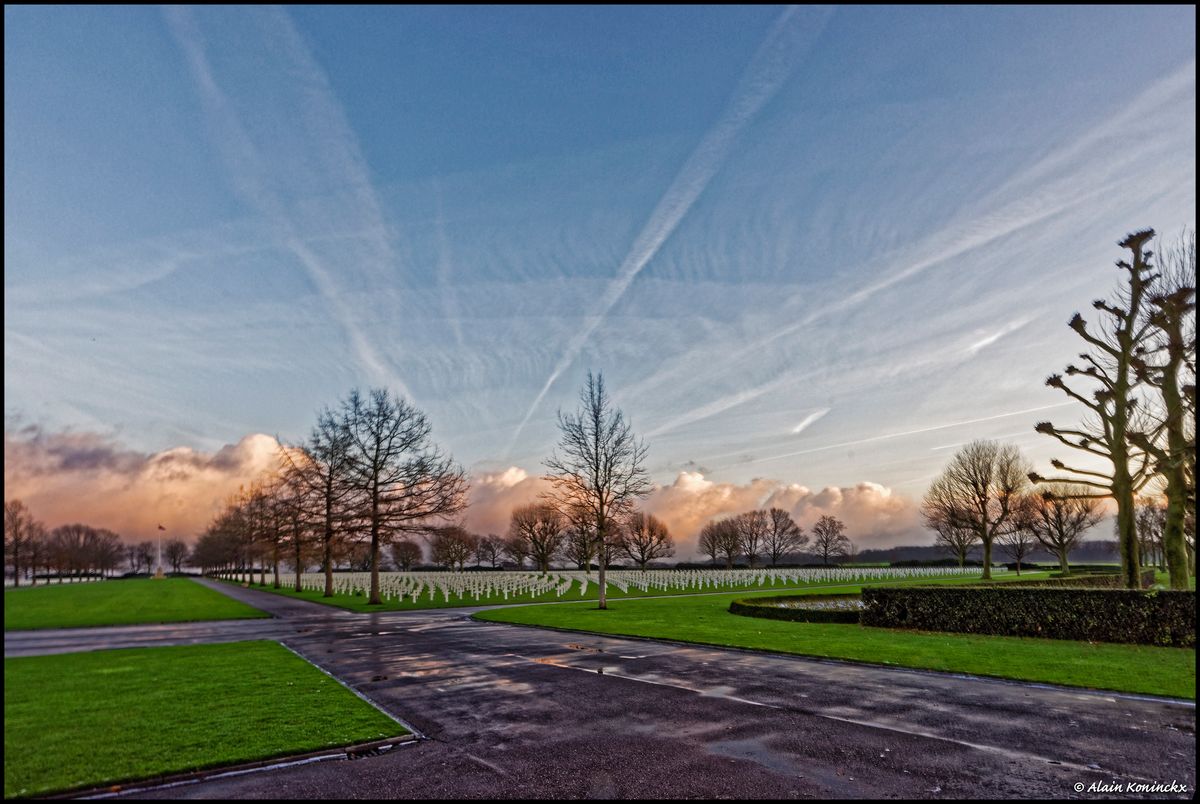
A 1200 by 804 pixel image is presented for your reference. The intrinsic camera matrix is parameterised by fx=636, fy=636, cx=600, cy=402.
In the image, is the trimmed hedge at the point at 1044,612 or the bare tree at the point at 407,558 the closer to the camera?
the trimmed hedge at the point at 1044,612

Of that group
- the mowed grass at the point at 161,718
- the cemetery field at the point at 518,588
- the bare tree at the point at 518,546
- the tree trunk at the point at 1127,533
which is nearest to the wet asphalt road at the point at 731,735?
the mowed grass at the point at 161,718

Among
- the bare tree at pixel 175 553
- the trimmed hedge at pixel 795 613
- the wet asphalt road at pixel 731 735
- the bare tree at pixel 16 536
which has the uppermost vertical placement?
the bare tree at pixel 16 536

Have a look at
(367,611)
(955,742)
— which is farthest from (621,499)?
(955,742)

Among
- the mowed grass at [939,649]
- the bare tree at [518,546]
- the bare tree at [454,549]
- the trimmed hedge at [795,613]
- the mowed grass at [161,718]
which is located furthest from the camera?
the bare tree at [518,546]

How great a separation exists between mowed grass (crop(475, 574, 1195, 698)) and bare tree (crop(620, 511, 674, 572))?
75654mm

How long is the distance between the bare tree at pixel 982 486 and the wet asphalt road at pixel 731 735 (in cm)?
4530

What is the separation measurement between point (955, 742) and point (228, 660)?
16.3 m

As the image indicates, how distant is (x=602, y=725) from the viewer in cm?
955

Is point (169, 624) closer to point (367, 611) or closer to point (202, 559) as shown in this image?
point (367, 611)

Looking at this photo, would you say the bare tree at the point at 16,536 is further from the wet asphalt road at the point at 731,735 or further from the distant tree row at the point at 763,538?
the distant tree row at the point at 763,538

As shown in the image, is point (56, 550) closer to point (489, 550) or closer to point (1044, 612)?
point (1044, 612)

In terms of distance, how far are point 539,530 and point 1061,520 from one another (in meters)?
60.0

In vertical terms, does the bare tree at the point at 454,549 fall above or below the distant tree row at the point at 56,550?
below

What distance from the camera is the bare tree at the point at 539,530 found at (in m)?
84.8
